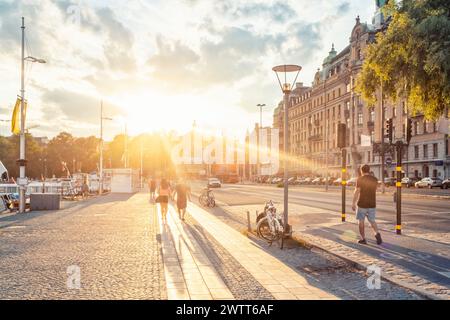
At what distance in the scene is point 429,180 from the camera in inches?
2078

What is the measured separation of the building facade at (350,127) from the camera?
59812 mm

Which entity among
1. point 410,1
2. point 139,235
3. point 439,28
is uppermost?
point 410,1

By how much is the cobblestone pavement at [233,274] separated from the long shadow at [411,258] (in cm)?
266

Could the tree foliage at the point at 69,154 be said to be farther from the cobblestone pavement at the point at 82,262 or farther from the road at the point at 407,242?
the cobblestone pavement at the point at 82,262

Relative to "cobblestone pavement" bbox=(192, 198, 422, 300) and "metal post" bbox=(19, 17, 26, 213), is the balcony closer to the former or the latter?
"metal post" bbox=(19, 17, 26, 213)

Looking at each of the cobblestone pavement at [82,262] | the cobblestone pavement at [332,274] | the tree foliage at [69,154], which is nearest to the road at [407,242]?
the cobblestone pavement at [332,274]

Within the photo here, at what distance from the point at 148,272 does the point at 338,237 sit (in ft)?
19.8

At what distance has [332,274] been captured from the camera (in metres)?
8.04

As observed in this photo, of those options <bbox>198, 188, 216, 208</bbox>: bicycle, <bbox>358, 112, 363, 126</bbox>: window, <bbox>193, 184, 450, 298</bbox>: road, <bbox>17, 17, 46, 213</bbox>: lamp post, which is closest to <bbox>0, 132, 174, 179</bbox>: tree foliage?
<bbox>358, 112, 363, 126</bbox>: window

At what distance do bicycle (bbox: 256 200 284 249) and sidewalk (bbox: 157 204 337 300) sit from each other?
0.46m

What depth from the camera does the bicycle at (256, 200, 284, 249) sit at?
441 inches

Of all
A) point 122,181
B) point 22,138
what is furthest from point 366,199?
point 122,181
